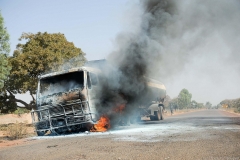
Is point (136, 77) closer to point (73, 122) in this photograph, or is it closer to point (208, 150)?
point (73, 122)

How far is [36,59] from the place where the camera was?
20.9 metres

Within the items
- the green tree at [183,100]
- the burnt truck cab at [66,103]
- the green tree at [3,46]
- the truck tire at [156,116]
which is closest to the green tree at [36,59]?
the green tree at [3,46]

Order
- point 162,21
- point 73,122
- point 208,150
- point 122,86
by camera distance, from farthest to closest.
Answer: point 162,21
point 122,86
point 73,122
point 208,150

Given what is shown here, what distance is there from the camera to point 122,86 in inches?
571

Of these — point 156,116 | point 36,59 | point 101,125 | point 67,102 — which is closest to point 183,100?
point 156,116

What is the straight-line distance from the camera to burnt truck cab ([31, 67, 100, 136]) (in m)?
11.0

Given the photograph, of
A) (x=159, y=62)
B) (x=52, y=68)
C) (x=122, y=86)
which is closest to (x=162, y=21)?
(x=159, y=62)

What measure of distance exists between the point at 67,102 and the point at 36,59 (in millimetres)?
11079

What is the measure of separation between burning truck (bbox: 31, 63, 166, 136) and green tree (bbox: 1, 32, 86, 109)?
917 centimetres

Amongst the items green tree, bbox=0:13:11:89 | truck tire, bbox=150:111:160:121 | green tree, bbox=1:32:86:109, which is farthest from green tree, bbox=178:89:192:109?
green tree, bbox=0:13:11:89

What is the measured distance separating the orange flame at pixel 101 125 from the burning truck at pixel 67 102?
16 cm

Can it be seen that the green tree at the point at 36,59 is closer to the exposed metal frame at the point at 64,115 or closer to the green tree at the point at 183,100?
the exposed metal frame at the point at 64,115

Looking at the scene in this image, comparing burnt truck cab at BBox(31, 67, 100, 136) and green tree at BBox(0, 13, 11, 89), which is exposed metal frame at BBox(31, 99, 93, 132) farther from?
green tree at BBox(0, 13, 11, 89)

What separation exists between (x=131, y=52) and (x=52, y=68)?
8500 millimetres
